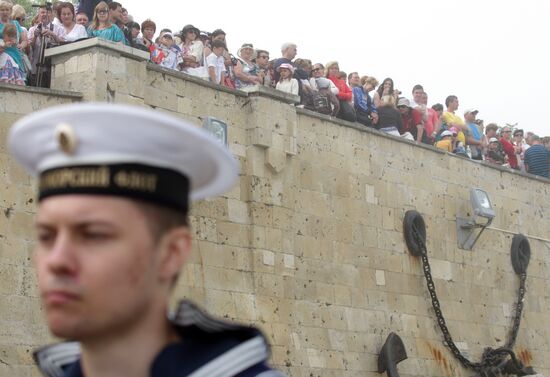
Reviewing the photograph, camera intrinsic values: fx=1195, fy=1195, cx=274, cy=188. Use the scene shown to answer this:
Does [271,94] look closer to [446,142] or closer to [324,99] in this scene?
[324,99]

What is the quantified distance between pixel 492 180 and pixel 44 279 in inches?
692

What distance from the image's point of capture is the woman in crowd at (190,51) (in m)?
14.5

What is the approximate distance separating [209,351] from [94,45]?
10.4m

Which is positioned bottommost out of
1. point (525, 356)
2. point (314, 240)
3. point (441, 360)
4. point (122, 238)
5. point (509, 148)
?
point (122, 238)

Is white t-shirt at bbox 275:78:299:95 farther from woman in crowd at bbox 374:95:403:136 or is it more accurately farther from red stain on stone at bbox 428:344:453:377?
red stain on stone at bbox 428:344:453:377

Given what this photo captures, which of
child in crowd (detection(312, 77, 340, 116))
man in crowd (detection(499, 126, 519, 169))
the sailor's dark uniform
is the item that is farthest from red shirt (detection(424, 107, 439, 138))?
the sailor's dark uniform

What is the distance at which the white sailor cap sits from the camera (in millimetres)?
2543

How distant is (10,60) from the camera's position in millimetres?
12430

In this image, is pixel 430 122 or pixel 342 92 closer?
pixel 342 92

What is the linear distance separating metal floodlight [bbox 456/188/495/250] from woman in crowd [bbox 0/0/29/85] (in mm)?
8283

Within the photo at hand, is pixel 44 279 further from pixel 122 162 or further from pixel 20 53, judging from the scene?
pixel 20 53

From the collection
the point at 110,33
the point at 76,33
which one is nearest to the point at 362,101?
the point at 110,33

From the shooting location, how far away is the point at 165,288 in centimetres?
260

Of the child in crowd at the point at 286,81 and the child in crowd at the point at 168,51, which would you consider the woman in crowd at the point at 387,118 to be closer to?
the child in crowd at the point at 286,81
